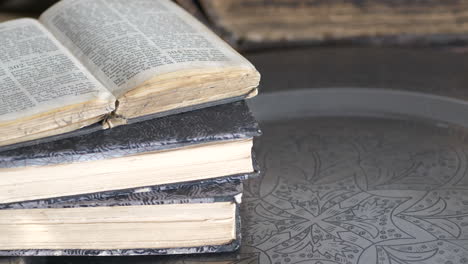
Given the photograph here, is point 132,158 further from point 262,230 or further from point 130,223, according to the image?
point 262,230

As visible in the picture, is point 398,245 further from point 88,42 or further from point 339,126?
point 88,42

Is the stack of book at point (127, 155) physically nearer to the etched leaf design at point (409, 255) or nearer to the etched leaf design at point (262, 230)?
the etched leaf design at point (262, 230)

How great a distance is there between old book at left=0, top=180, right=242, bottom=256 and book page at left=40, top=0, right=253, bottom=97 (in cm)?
12

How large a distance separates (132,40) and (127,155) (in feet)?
0.65

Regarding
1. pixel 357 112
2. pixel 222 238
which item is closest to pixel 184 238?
pixel 222 238

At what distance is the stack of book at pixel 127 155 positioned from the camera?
0.73m

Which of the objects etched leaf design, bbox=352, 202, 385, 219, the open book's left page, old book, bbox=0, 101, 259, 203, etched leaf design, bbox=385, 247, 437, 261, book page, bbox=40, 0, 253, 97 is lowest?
etched leaf design, bbox=385, 247, 437, 261

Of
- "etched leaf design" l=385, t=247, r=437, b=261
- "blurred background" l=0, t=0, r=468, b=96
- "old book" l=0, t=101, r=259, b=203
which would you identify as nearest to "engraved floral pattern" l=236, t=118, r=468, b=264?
"etched leaf design" l=385, t=247, r=437, b=261

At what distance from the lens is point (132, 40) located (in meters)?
0.88

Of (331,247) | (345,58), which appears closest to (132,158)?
(331,247)

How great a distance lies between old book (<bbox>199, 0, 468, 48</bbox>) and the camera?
156 centimetres

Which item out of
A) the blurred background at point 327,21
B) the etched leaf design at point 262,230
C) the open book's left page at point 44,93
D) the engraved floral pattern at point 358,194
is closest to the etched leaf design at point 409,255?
the engraved floral pattern at point 358,194

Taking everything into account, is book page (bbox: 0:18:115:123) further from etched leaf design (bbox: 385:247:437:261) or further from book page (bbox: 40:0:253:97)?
etched leaf design (bbox: 385:247:437:261)

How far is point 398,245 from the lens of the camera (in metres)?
0.78
